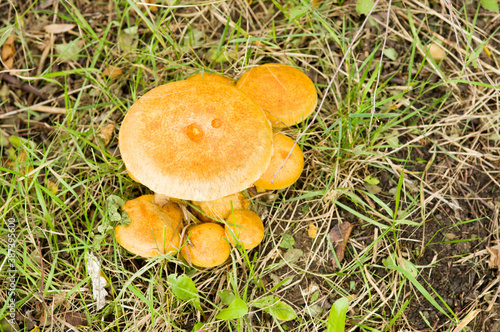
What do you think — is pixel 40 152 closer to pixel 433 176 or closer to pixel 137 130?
pixel 137 130

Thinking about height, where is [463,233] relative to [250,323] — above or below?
above

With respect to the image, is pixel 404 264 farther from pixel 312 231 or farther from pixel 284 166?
pixel 284 166

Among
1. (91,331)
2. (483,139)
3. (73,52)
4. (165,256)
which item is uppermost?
(73,52)

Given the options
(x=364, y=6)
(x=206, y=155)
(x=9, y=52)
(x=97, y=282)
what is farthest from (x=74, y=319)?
(x=364, y=6)

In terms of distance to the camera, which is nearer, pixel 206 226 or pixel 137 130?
pixel 137 130

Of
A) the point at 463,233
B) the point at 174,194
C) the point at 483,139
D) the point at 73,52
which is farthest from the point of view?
the point at 73,52

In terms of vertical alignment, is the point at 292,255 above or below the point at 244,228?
below

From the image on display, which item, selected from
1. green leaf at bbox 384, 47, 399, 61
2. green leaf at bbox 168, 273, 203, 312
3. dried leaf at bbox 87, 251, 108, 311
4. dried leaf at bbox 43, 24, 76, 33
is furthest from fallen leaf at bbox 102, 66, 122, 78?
green leaf at bbox 384, 47, 399, 61

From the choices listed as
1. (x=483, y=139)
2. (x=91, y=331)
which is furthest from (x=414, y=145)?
(x=91, y=331)
